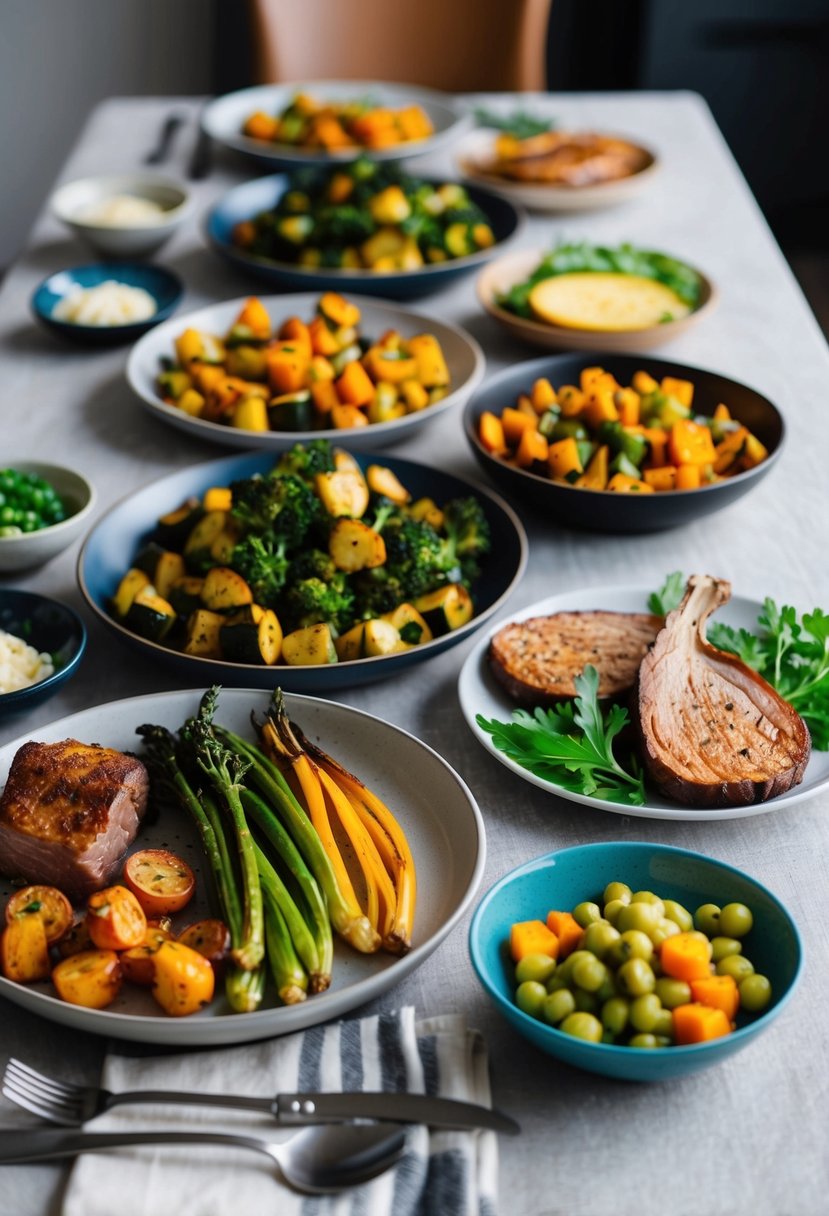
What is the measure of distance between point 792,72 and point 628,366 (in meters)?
4.58

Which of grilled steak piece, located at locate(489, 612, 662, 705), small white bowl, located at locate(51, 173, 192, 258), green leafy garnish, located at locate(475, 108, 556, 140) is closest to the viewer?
grilled steak piece, located at locate(489, 612, 662, 705)

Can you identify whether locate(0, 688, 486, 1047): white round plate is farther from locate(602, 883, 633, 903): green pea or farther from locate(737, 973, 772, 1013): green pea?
locate(737, 973, 772, 1013): green pea

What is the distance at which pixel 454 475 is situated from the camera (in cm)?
220

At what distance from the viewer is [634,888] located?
142 centimetres

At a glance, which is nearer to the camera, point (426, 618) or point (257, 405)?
point (426, 618)

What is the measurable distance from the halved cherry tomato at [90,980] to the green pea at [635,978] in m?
→ 0.53

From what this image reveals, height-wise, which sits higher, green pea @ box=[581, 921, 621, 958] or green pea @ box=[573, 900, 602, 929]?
green pea @ box=[581, 921, 621, 958]

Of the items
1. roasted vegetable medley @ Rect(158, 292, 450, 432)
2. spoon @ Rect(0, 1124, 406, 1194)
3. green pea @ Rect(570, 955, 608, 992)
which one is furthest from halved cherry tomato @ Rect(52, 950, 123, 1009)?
roasted vegetable medley @ Rect(158, 292, 450, 432)

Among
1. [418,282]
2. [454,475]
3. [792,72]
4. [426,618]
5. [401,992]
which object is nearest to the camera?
[401,992]

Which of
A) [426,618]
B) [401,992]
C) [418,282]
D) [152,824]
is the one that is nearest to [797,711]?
[426,618]

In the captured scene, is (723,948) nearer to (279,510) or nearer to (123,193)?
(279,510)

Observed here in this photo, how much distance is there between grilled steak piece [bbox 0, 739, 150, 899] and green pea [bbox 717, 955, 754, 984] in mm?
710

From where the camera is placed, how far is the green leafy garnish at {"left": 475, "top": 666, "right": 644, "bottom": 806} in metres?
1.61

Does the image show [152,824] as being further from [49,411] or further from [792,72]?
[792,72]
